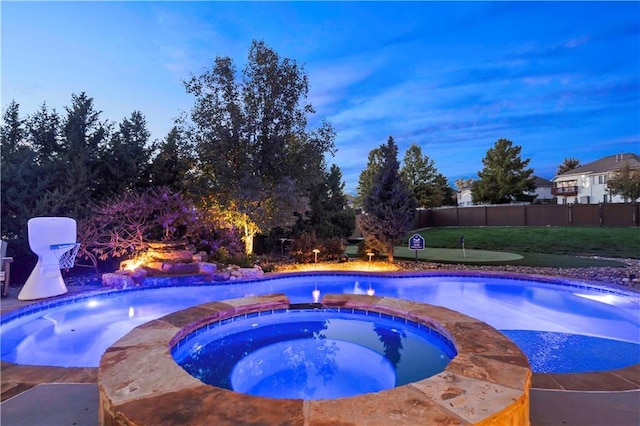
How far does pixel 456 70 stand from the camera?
15445 mm

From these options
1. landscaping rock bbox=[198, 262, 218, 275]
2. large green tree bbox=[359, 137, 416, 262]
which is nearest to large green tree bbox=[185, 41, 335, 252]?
landscaping rock bbox=[198, 262, 218, 275]

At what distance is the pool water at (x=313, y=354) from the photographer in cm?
291

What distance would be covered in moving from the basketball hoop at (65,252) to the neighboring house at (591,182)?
38.9 m

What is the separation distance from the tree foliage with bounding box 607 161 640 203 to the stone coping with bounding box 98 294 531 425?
29.0m

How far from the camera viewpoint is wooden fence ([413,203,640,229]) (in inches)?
838

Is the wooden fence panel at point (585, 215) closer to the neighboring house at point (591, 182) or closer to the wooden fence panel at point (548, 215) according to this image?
the wooden fence panel at point (548, 215)


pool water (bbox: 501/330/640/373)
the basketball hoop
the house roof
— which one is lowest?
pool water (bbox: 501/330/640/373)

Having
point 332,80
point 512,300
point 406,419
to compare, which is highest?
point 332,80

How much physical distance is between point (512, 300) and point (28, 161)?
11.1m

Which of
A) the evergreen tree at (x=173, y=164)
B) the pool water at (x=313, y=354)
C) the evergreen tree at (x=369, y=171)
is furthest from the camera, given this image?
the evergreen tree at (x=369, y=171)

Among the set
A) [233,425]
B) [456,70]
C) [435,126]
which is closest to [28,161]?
[233,425]

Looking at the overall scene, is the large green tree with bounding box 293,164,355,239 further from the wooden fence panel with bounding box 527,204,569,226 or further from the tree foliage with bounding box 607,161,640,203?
the tree foliage with bounding box 607,161,640,203

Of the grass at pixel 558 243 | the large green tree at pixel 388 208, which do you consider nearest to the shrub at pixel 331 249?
the large green tree at pixel 388 208

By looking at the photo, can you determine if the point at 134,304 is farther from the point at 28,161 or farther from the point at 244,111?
the point at 244,111
